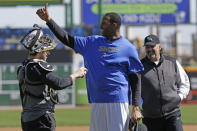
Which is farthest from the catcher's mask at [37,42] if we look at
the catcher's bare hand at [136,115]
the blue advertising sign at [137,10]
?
the blue advertising sign at [137,10]

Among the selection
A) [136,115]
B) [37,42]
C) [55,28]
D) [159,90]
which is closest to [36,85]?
[37,42]

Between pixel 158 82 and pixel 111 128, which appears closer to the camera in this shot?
pixel 111 128

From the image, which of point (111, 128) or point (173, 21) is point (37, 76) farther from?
point (173, 21)

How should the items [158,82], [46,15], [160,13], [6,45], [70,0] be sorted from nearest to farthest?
[46,15], [158,82], [70,0], [6,45], [160,13]

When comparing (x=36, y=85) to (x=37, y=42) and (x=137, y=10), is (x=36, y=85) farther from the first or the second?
(x=137, y=10)

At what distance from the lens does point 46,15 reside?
6438 millimetres

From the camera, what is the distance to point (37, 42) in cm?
616

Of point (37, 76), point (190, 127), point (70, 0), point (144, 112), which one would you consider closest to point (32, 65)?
point (37, 76)

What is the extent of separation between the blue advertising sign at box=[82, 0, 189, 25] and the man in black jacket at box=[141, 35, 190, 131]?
33916 millimetres

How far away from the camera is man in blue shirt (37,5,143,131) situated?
21.2 ft

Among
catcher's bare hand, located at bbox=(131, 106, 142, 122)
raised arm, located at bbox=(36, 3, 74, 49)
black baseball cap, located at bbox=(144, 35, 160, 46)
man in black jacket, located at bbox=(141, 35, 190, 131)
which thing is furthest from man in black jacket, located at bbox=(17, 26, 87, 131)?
man in black jacket, located at bbox=(141, 35, 190, 131)

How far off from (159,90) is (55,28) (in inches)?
85.5

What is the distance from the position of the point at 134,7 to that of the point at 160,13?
2058 millimetres

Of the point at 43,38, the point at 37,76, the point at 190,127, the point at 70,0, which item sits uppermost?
the point at 70,0
